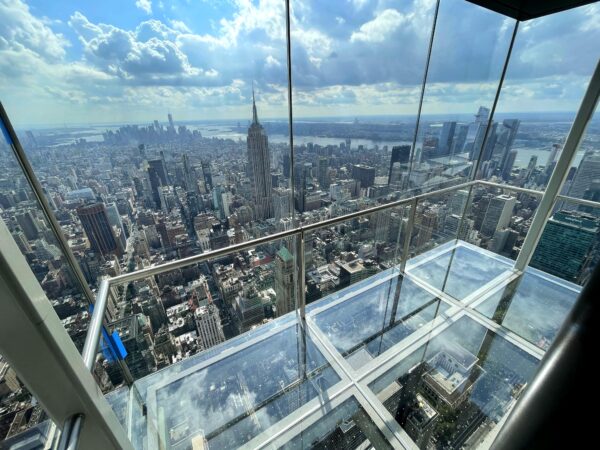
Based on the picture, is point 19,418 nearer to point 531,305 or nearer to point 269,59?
point 269,59

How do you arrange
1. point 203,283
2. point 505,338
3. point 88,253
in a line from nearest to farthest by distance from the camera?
point 88,253
point 203,283
point 505,338

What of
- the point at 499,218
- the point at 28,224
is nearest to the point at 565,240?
the point at 499,218

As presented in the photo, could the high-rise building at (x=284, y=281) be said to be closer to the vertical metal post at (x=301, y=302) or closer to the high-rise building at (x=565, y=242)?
the vertical metal post at (x=301, y=302)

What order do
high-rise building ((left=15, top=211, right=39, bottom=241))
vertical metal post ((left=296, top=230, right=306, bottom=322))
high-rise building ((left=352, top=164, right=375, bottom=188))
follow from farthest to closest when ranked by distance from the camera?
high-rise building ((left=352, top=164, right=375, bottom=188))
vertical metal post ((left=296, top=230, right=306, bottom=322))
high-rise building ((left=15, top=211, right=39, bottom=241))

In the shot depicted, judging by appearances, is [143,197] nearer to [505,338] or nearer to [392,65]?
[392,65]

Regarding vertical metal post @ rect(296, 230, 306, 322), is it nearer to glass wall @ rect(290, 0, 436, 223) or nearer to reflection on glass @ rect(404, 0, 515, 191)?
glass wall @ rect(290, 0, 436, 223)

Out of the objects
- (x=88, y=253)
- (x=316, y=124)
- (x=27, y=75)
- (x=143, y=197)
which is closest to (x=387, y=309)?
(x=316, y=124)

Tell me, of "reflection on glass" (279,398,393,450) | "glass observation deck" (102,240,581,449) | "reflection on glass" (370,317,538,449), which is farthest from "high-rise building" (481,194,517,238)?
"reflection on glass" (279,398,393,450)
